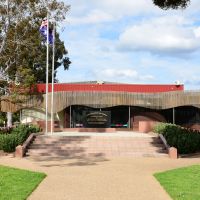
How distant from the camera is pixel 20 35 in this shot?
133 feet

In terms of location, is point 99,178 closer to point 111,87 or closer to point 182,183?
point 182,183

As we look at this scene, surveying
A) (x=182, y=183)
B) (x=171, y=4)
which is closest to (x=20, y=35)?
(x=171, y=4)

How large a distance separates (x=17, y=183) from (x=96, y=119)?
28.0 m

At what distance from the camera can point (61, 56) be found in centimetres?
6425

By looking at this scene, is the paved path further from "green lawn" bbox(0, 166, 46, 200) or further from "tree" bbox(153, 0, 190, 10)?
"tree" bbox(153, 0, 190, 10)

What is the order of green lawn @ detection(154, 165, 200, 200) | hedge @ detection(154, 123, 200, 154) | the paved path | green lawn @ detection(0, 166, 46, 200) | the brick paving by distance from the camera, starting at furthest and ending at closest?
hedge @ detection(154, 123, 200, 154) < the brick paving < the paved path < green lawn @ detection(154, 165, 200, 200) < green lawn @ detection(0, 166, 46, 200)

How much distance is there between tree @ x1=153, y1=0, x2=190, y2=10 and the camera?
1816cm

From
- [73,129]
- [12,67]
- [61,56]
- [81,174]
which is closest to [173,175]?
[81,174]

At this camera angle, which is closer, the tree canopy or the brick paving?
the brick paving

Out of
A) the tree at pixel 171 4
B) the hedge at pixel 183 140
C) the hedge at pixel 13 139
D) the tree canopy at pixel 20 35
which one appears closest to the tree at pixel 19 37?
the tree canopy at pixel 20 35

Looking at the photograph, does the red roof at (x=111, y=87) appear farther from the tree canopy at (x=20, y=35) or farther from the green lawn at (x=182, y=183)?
the green lawn at (x=182, y=183)

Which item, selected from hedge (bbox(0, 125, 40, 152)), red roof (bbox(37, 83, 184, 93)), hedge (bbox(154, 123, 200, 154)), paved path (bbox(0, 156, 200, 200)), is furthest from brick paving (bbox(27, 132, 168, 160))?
red roof (bbox(37, 83, 184, 93))

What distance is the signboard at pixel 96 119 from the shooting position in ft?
136

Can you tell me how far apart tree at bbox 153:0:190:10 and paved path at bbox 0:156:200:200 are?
20.3ft
